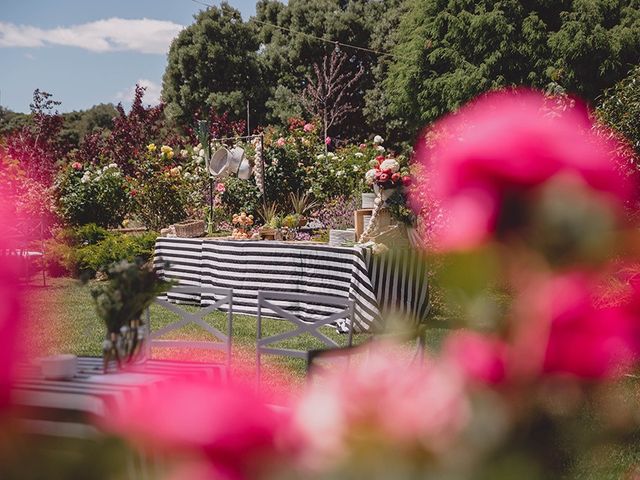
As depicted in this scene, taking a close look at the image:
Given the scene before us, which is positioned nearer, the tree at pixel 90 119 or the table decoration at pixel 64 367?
the table decoration at pixel 64 367

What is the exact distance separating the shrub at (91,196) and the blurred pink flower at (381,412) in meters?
12.2

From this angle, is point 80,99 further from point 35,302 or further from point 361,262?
point 35,302

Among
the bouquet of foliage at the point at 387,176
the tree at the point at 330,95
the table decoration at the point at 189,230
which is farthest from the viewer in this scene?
the tree at the point at 330,95

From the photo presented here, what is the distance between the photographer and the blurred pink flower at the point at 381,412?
263 millimetres

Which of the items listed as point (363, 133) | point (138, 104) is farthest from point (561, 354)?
point (363, 133)

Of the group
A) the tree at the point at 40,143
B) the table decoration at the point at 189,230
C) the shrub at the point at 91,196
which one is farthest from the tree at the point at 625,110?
the tree at the point at 40,143

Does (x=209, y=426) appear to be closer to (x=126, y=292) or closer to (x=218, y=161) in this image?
(x=126, y=292)

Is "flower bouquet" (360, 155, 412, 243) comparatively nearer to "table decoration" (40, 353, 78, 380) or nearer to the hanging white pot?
"table decoration" (40, 353, 78, 380)

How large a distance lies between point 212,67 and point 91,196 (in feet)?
58.0

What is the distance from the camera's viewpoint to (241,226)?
937cm

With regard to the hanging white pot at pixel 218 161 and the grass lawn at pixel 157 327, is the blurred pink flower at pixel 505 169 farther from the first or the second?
the hanging white pot at pixel 218 161

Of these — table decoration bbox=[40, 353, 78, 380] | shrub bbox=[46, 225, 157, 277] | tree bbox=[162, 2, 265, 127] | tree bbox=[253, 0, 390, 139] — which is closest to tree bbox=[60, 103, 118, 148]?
tree bbox=[162, 2, 265, 127]

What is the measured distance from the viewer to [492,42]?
20.5m

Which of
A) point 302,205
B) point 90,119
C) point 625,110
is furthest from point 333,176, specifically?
point 90,119
